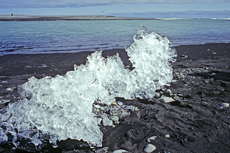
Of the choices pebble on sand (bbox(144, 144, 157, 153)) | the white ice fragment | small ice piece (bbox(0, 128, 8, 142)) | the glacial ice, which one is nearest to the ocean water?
the glacial ice

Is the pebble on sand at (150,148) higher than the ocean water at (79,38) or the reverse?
the reverse

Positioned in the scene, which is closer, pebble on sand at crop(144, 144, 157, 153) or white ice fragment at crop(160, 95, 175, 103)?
pebble on sand at crop(144, 144, 157, 153)

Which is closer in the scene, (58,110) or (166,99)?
(58,110)

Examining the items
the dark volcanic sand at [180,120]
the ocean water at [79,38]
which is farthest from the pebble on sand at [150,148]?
the ocean water at [79,38]

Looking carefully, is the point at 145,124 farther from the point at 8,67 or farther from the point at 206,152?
the point at 8,67

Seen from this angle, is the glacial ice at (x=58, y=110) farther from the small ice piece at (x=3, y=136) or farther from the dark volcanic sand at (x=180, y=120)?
the dark volcanic sand at (x=180, y=120)

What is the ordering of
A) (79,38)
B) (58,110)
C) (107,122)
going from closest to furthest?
1. (58,110)
2. (107,122)
3. (79,38)

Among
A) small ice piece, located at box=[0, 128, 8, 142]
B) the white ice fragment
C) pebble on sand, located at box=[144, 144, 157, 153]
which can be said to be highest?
the white ice fragment

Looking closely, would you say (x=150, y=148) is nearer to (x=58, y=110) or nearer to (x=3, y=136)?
(x=58, y=110)

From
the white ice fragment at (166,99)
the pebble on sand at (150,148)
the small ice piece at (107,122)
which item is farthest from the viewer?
the white ice fragment at (166,99)

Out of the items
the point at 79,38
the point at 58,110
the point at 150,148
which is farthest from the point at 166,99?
the point at 79,38

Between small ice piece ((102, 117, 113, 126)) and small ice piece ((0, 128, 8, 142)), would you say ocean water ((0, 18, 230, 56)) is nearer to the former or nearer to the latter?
small ice piece ((102, 117, 113, 126))

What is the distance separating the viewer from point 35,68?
746 cm

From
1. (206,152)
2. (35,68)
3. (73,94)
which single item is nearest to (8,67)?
(35,68)
